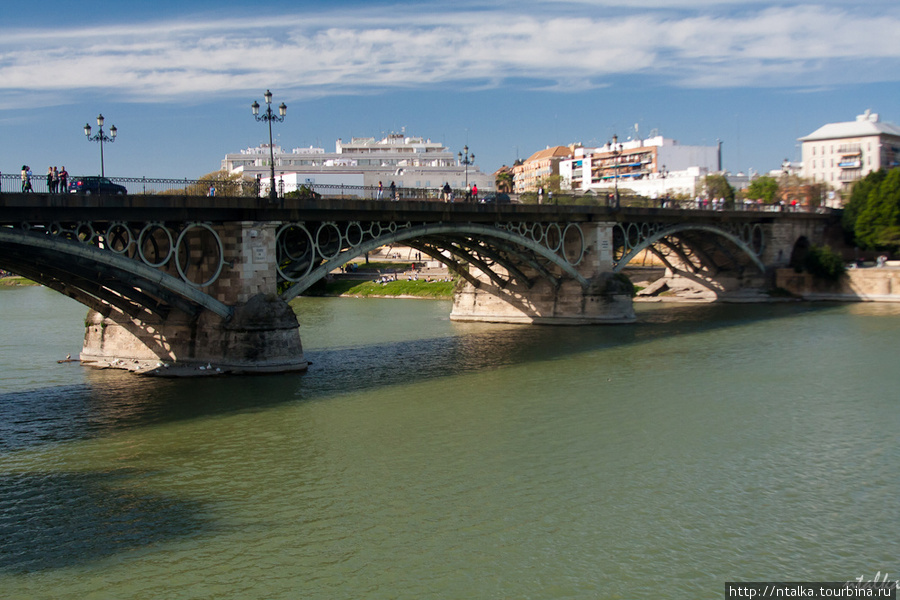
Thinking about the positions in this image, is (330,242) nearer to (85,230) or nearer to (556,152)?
(85,230)

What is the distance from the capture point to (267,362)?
88.9 feet

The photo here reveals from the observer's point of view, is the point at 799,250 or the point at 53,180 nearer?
the point at 53,180

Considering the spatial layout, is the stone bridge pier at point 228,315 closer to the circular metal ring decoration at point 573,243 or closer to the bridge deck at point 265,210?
the bridge deck at point 265,210

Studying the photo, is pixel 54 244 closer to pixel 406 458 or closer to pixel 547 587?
pixel 406 458

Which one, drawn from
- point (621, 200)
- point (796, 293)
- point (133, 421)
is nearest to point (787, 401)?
point (133, 421)

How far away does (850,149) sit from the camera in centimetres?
11031

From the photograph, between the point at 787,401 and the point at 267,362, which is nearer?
the point at 787,401

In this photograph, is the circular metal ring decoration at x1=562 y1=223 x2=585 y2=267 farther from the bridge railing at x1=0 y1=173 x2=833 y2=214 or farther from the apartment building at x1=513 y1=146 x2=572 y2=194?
the apartment building at x1=513 y1=146 x2=572 y2=194

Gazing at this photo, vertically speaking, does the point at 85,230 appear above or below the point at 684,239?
above

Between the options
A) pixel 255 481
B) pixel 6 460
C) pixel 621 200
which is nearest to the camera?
pixel 255 481

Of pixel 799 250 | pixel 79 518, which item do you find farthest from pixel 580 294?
pixel 79 518

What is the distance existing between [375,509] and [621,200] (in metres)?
35.2

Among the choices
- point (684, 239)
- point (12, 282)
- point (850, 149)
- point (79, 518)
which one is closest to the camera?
point (79, 518)

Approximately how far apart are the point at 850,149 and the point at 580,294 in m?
81.8
